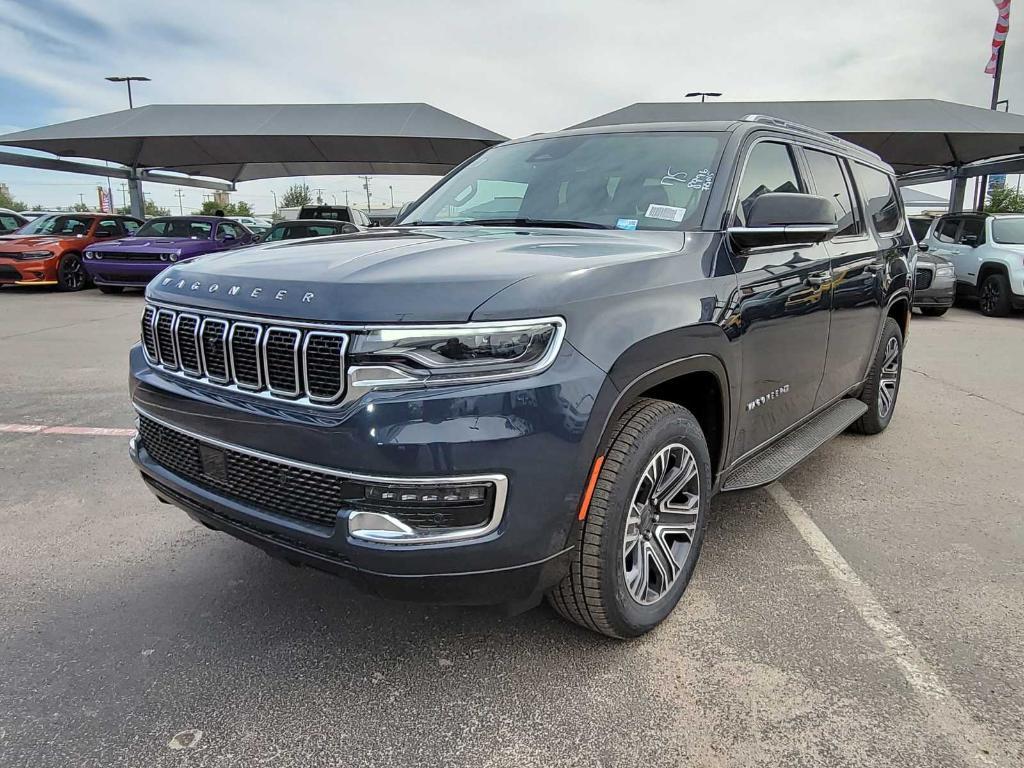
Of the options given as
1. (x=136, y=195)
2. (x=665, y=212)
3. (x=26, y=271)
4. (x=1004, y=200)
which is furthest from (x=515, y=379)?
(x=1004, y=200)

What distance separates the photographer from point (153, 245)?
45.3 ft

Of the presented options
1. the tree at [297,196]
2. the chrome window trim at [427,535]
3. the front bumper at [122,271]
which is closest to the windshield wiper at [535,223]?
the chrome window trim at [427,535]

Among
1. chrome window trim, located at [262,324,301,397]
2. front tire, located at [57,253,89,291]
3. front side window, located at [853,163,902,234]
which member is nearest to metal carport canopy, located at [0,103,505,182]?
front tire, located at [57,253,89,291]

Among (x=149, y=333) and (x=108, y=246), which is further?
(x=108, y=246)

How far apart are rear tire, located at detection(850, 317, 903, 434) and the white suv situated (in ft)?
30.2

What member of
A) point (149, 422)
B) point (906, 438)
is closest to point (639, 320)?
point (149, 422)

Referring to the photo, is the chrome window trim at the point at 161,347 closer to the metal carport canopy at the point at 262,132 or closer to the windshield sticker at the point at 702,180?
the windshield sticker at the point at 702,180

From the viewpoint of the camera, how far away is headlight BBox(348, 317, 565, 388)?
197cm

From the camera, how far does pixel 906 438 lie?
5.25 m

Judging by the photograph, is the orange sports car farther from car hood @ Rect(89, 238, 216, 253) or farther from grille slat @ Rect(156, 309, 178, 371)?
grille slat @ Rect(156, 309, 178, 371)

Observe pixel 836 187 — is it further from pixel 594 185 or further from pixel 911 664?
pixel 911 664

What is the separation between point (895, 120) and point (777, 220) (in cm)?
1864

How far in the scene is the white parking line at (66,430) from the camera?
5.10 meters

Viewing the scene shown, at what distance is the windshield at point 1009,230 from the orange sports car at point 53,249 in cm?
1807
